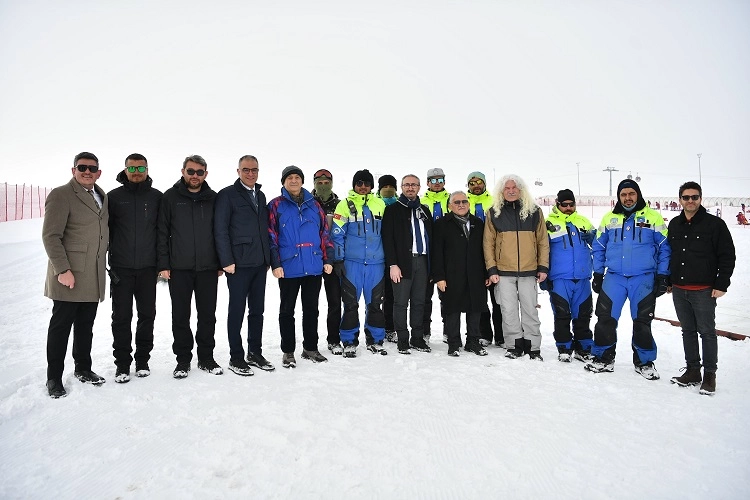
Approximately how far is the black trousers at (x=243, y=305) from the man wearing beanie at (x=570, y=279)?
322 cm

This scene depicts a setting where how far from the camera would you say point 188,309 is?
425cm

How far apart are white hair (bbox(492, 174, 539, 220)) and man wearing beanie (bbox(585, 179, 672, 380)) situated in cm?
82

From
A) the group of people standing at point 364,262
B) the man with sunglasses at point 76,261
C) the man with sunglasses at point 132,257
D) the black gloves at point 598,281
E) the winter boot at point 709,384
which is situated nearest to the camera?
the man with sunglasses at point 76,261

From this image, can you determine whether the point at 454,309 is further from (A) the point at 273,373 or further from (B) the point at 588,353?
(A) the point at 273,373

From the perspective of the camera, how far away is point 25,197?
26094 millimetres

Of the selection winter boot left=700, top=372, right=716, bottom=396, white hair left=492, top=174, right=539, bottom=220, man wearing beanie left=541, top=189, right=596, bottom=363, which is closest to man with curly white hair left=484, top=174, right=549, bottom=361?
white hair left=492, top=174, right=539, bottom=220

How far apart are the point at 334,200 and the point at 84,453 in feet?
12.1

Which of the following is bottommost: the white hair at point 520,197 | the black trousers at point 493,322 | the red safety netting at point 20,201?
the black trousers at point 493,322

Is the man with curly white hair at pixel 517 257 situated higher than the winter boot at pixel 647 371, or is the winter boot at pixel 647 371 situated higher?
the man with curly white hair at pixel 517 257

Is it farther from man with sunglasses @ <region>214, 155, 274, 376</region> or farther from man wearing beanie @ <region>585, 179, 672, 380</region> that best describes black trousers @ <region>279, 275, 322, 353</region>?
man wearing beanie @ <region>585, 179, 672, 380</region>

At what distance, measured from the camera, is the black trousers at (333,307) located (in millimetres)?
5195

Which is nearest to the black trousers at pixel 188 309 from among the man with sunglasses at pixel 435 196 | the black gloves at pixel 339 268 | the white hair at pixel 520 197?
the black gloves at pixel 339 268

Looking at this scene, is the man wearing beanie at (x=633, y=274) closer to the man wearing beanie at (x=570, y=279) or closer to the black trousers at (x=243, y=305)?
the man wearing beanie at (x=570, y=279)

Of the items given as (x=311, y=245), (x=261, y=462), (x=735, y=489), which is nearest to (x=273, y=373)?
(x=311, y=245)
